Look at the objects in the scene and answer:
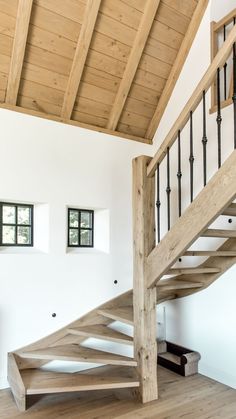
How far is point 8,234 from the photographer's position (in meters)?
3.10

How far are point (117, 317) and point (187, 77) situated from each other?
111 inches

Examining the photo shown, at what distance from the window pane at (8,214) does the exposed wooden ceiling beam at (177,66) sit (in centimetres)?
195

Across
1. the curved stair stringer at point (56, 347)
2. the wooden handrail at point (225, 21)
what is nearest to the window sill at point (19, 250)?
the curved stair stringer at point (56, 347)

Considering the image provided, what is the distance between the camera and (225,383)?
3.01 metres

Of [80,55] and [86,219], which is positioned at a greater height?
[80,55]

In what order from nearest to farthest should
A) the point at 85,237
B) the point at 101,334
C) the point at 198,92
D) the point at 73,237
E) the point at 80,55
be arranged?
the point at 198,92 < the point at 101,334 < the point at 80,55 < the point at 73,237 < the point at 85,237

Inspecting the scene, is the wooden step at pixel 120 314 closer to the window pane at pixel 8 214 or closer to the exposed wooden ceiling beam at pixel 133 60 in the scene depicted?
the window pane at pixel 8 214

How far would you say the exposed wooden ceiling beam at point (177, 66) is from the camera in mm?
3475

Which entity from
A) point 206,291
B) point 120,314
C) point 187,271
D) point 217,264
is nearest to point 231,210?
point 187,271

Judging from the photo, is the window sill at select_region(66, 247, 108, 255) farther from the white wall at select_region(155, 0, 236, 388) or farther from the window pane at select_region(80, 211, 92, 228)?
the white wall at select_region(155, 0, 236, 388)

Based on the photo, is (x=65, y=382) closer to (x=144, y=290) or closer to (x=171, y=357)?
(x=144, y=290)

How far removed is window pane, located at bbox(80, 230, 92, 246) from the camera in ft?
11.7

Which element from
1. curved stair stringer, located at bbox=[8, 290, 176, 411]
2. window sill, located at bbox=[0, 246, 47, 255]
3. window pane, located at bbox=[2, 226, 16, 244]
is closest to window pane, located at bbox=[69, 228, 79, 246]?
window sill, located at bbox=[0, 246, 47, 255]

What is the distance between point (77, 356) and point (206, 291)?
1453 mm
